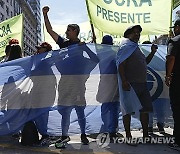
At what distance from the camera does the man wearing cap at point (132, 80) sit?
423cm

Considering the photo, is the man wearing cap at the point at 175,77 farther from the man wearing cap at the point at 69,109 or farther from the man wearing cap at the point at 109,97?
the man wearing cap at the point at 69,109

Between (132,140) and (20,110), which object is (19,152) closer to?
(20,110)

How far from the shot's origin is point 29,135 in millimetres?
4195

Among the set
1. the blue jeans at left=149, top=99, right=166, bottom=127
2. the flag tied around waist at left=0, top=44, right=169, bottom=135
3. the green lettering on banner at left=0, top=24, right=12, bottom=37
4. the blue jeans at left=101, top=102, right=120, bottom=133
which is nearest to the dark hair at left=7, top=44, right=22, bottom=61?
the flag tied around waist at left=0, top=44, right=169, bottom=135

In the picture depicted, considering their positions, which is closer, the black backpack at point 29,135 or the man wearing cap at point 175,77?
the man wearing cap at point 175,77

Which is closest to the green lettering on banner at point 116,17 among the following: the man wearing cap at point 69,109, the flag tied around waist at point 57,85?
the flag tied around waist at point 57,85

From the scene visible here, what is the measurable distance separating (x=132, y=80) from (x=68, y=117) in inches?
40.4

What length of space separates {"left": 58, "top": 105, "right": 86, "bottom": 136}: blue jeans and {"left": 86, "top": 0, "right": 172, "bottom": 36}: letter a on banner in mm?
1316

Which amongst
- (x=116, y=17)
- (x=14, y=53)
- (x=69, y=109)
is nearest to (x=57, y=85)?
(x=69, y=109)

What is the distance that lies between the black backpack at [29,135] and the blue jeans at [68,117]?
385 millimetres

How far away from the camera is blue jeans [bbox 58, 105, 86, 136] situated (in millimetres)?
4340

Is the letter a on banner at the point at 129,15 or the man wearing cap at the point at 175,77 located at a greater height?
the letter a on banner at the point at 129,15

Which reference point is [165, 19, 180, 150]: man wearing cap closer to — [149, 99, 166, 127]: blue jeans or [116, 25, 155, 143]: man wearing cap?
[116, 25, 155, 143]: man wearing cap

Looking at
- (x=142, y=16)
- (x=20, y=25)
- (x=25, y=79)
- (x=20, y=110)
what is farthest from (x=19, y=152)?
(x=20, y=25)
